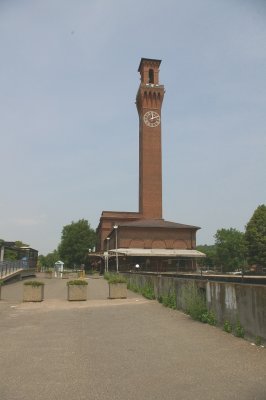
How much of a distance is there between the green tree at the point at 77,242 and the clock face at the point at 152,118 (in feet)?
100

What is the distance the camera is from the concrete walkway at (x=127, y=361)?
17.6 ft

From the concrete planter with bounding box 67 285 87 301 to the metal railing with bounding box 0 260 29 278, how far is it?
12.7 m

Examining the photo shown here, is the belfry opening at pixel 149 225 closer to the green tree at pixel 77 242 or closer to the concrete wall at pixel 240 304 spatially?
the green tree at pixel 77 242

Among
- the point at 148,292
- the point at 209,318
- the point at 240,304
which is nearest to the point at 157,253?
the point at 148,292

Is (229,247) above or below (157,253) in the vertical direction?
above

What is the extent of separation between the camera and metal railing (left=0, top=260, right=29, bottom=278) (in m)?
29.9

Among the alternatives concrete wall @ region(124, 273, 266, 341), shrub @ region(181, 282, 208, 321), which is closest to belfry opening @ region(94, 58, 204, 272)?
shrub @ region(181, 282, 208, 321)

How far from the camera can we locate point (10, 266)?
33531 mm

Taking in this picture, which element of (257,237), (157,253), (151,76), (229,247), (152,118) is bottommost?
(157,253)

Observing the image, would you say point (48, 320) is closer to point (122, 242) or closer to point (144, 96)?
point (122, 242)

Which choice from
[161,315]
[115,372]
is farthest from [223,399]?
[161,315]

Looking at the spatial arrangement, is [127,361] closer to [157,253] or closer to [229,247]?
[157,253]

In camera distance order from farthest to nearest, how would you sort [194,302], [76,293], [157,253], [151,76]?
1. [151,76]
2. [157,253]
3. [76,293]
4. [194,302]

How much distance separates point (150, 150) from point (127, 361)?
66.6 m
